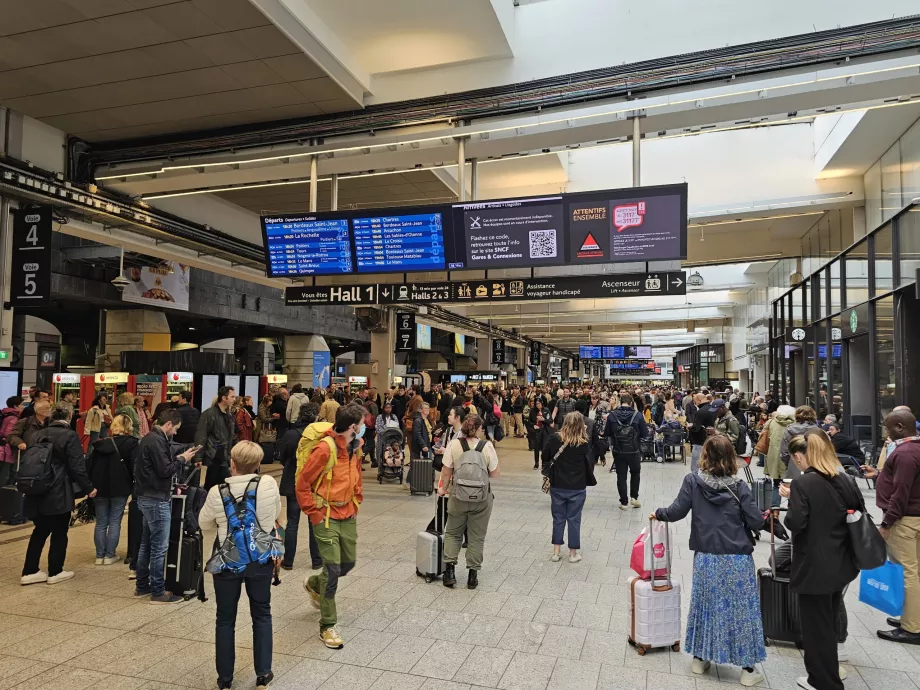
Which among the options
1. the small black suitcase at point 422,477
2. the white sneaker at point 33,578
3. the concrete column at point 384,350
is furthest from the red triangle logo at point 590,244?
the concrete column at point 384,350

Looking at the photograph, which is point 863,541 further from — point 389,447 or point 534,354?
point 534,354

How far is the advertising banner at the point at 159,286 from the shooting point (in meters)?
16.0

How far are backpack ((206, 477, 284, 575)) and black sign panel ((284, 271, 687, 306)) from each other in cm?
514

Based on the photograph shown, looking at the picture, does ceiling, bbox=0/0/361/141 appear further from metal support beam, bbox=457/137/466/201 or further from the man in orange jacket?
the man in orange jacket

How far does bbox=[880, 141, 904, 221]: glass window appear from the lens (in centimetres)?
958

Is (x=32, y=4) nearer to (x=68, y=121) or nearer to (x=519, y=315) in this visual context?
(x=68, y=121)

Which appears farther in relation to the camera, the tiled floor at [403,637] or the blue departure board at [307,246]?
the blue departure board at [307,246]

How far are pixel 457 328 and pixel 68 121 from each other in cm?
2134

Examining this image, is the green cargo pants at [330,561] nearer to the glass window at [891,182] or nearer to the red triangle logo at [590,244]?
the red triangle logo at [590,244]

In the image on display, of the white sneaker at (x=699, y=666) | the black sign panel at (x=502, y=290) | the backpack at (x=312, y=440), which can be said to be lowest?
the white sneaker at (x=699, y=666)

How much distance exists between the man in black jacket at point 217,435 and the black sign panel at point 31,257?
2.83m

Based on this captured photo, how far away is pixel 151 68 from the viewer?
23.1 ft

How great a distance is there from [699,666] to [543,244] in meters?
5.08

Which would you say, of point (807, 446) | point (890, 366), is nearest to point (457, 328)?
point (890, 366)
